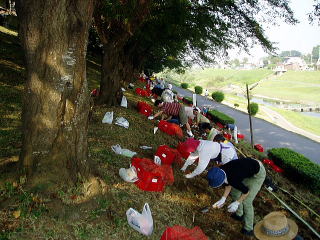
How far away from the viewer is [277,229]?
3.62 meters

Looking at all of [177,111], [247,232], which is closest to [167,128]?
[177,111]

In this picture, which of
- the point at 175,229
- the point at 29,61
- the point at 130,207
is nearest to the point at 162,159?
the point at 130,207

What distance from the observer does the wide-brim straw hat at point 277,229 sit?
362cm

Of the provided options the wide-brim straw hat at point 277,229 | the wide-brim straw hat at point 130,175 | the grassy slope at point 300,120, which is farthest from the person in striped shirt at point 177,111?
the grassy slope at point 300,120

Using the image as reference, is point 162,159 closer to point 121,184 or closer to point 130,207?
point 121,184

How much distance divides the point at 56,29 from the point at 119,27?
5.40 meters

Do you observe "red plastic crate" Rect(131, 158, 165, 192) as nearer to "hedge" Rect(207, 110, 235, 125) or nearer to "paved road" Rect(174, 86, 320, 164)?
"paved road" Rect(174, 86, 320, 164)

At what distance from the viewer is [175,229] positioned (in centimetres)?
330

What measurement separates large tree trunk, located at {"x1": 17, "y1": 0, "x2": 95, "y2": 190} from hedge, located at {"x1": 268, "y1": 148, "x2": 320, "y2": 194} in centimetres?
817

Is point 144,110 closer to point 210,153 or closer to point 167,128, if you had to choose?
point 167,128

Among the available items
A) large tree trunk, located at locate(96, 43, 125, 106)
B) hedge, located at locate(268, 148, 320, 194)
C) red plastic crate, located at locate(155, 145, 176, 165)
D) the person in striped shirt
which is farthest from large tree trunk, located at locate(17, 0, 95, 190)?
hedge, located at locate(268, 148, 320, 194)

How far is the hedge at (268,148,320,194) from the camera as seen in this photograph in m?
8.93

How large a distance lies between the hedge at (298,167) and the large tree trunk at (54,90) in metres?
8.17

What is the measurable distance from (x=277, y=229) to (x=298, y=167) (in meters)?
6.70
